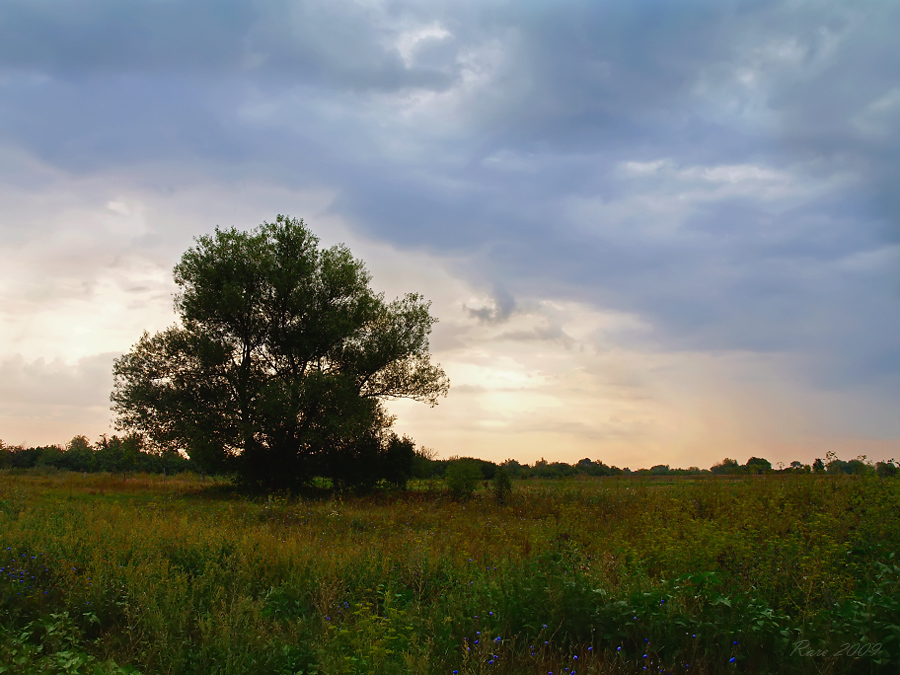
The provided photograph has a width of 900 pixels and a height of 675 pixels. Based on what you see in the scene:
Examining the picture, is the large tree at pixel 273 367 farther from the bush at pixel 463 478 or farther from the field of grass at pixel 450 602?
the field of grass at pixel 450 602

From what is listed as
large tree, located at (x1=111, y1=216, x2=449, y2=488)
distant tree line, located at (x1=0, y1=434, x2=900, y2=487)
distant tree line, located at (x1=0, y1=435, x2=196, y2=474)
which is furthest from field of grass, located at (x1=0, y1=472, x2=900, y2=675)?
distant tree line, located at (x1=0, y1=435, x2=196, y2=474)

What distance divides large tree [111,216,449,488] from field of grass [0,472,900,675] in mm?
15221

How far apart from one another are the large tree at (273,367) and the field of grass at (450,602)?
49.9ft

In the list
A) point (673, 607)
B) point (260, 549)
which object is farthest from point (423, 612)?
point (260, 549)

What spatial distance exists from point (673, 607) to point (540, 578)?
1502 millimetres

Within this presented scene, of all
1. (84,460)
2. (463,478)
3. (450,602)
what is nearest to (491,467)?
(463,478)

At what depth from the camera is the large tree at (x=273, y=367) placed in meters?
27.0

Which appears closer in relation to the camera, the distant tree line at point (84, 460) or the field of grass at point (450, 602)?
the field of grass at point (450, 602)

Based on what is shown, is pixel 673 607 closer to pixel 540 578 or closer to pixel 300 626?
pixel 540 578

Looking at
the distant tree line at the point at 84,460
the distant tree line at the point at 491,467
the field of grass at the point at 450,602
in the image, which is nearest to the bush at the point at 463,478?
the distant tree line at the point at 491,467

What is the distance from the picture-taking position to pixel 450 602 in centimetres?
689

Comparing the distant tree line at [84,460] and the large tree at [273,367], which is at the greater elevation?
the large tree at [273,367]

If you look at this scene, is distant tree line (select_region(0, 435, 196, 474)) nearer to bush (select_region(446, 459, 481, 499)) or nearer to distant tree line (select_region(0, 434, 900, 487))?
distant tree line (select_region(0, 434, 900, 487))

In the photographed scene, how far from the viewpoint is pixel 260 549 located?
9320mm
